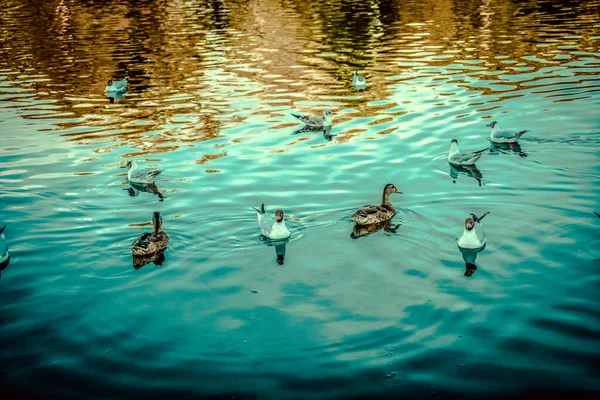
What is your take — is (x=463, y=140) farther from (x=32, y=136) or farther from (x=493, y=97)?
(x=32, y=136)

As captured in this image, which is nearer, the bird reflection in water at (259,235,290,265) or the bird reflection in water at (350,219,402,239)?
the bird reflection in water at (259,235,290,265)

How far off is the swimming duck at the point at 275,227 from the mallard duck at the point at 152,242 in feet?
6.92

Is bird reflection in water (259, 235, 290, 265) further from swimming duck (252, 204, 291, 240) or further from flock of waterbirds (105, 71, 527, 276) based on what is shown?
swimming duck (252, 204, 291, 240)

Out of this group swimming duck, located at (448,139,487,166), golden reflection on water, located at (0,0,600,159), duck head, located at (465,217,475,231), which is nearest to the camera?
duck head, located at (465,217,475,231)

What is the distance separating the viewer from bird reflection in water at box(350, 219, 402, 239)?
14.8 metres

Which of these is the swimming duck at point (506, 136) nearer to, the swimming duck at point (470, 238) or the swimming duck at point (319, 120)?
the swimming duck at point (319, 120)

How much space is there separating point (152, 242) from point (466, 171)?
9257mm

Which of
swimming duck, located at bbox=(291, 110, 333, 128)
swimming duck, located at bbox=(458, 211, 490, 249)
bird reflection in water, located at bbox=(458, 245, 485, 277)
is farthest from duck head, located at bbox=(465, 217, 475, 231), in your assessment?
swimming duck, located at bbox=(291, 110, 333, 128)

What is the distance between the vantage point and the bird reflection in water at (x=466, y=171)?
1786cm

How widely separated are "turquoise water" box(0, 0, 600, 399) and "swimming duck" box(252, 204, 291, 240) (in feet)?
0.99

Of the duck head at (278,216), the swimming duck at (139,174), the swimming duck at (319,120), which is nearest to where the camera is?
the duck head at (278,216)

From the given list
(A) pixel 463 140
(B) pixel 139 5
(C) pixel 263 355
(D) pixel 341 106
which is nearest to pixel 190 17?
(B) pixel 139 5

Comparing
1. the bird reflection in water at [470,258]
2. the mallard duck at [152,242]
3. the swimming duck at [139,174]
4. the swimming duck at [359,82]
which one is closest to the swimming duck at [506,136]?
the bird reflection in water at [470,258]

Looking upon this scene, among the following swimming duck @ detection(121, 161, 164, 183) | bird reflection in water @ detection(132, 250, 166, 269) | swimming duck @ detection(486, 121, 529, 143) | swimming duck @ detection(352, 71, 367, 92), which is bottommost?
bird reflection in water @ detection(132, 250, 166, 269)
